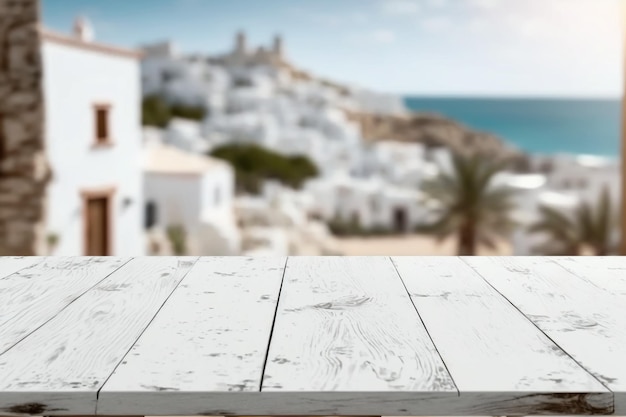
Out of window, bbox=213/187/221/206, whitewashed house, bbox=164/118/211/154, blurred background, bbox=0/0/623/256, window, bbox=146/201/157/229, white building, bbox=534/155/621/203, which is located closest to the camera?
blurred background, bbox=0/0/623/256

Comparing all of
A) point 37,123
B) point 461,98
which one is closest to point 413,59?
point 461,98

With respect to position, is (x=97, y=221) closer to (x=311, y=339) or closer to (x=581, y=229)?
(x=581, y=229)

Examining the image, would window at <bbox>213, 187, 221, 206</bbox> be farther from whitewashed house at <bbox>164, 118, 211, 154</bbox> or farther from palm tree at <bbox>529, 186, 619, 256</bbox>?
whitewashed house at <bbox>164, 118, 211, 154</bbox>

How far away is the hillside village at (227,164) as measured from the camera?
11008mm

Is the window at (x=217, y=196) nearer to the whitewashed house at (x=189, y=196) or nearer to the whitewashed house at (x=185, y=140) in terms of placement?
the whitewashed house at (x=189, y=196)

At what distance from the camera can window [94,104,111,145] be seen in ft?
37.6

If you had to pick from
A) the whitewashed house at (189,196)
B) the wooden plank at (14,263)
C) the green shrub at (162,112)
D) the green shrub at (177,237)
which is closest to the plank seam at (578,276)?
the wooden plank at (14,263)

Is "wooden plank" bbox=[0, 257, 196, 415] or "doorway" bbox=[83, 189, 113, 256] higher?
"wooden plank" bbox=[0, 257, 196, 415]

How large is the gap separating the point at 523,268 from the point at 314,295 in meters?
Answer: 0.47

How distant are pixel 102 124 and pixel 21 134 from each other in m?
2.10

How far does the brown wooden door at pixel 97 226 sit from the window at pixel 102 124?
2.76 ft

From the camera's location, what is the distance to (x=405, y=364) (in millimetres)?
836

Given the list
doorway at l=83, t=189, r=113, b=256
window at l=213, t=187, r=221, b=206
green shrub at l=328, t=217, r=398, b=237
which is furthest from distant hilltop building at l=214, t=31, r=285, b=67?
doorway at l=83, t=189, r=113, b=256

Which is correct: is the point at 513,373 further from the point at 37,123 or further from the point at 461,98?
the point at 461,98
